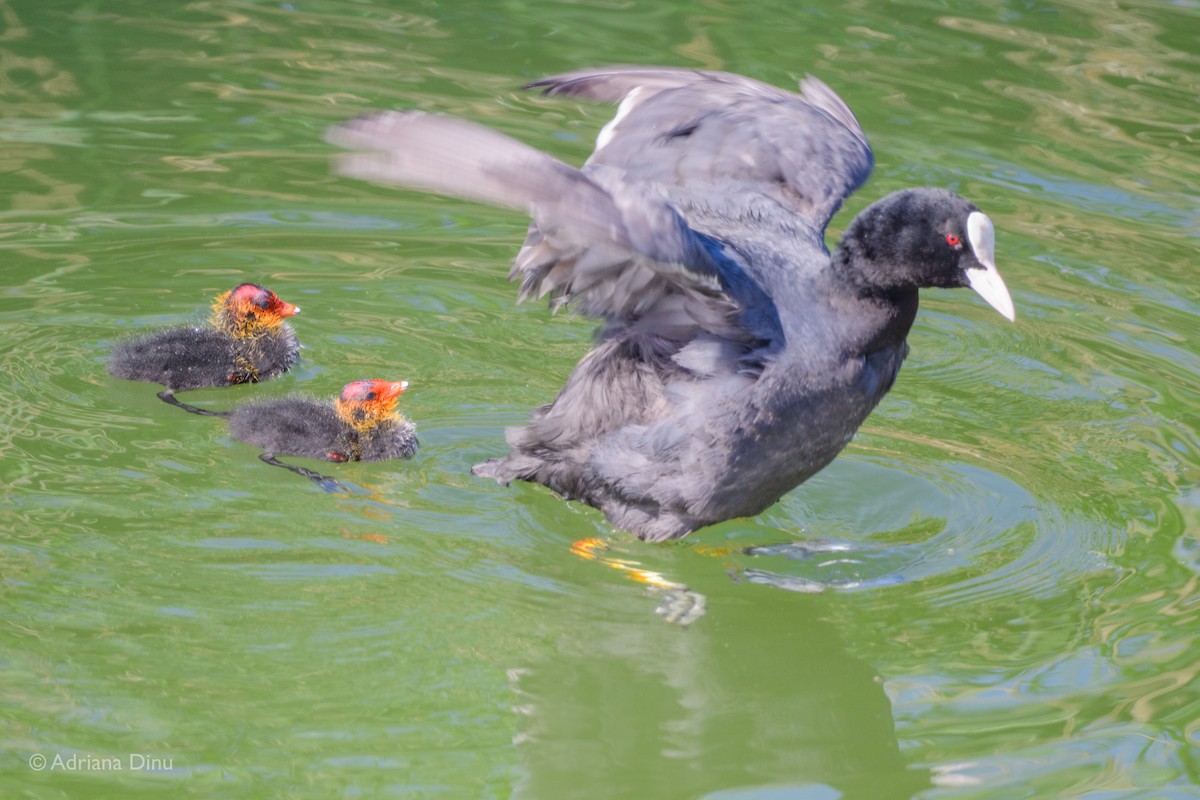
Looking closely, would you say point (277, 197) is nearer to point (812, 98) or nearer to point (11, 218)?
point (11, 218)

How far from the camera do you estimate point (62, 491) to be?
4.73m

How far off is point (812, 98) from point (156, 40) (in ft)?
14.9

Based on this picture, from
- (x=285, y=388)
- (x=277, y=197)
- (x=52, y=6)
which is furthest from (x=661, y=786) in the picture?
(x=52, y=6)

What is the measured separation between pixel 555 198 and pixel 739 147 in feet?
5.94

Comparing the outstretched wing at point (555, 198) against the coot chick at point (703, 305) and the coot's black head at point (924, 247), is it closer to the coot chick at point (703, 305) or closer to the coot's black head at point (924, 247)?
the coot chick at point (703, 305)

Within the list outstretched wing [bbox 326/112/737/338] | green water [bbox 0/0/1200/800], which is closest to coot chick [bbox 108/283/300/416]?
green water [bbox 0/0/1200/800]

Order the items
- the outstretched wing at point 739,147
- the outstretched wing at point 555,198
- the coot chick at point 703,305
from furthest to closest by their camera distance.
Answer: the outstretched wing at point 739,147, the coot chick at point 703,305, the outstretched wing at point 555,198

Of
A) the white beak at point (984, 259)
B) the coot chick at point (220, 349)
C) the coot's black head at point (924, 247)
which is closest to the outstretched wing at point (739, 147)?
the coot's black head at point (924, 247)

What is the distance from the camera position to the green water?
3.75 metres

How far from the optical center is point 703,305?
4359mm

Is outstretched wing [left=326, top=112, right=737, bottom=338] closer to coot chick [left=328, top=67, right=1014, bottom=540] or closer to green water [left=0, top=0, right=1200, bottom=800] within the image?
coot chick [left=328, top=67, right=1014, bottom=540]

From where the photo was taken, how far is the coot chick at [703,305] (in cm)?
372

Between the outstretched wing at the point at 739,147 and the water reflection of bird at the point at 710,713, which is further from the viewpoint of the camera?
the outstretched wing at the point at 739,147

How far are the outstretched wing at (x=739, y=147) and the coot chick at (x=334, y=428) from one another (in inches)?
42.7
